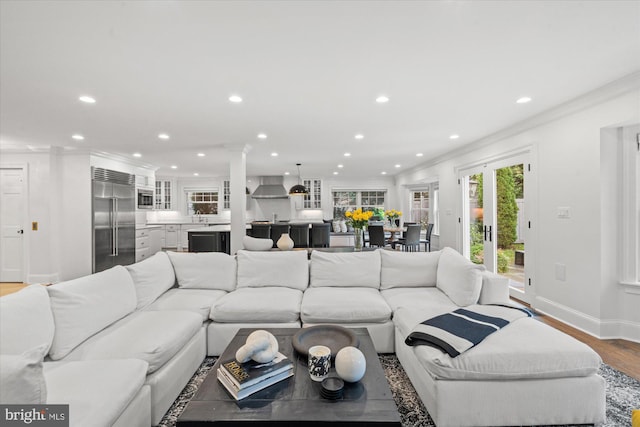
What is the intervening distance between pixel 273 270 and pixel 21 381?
2.21 metres

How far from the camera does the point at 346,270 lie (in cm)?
309

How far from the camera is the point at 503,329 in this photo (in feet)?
6.21

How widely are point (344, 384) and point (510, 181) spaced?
4.34 meters

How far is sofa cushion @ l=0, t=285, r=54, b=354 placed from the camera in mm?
1401

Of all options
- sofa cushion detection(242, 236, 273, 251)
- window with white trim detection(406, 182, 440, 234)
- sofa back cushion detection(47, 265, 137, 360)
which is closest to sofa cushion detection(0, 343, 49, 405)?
sofa back cushion detection(47, 265, 137, 360)

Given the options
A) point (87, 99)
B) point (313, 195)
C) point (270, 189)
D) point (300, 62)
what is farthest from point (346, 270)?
point (313, 195)

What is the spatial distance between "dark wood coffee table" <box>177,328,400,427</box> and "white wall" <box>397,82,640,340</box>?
300cm

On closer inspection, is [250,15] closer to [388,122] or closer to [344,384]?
[344,384]

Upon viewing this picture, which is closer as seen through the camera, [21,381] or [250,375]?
[21,381]

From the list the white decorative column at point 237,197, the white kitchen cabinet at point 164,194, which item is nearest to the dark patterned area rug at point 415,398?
the white decorative column at point 237,197

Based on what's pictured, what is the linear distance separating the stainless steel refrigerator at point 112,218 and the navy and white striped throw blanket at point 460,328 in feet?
21.5

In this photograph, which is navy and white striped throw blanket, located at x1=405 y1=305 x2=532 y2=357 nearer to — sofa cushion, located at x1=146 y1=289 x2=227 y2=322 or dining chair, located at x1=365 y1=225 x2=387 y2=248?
sofa cushion, located at x1=146 y1=289 x2=227 y2=322

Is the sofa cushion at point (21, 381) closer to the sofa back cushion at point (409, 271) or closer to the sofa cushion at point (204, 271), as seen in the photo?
the sofa cushion at point (204, 271)

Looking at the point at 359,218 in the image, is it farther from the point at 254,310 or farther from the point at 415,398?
the point at 415,398
